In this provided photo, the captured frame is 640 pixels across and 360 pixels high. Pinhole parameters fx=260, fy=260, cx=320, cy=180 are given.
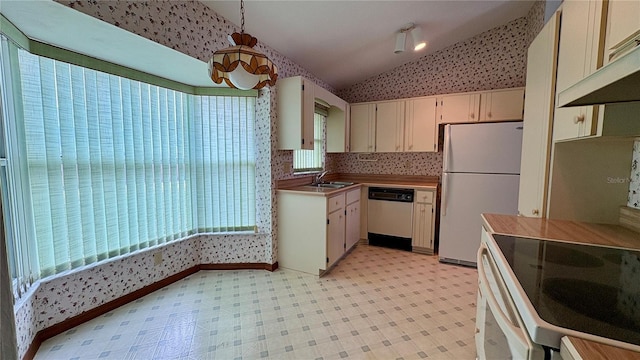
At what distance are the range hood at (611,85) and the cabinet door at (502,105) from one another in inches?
97.0

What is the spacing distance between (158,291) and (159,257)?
314 mm

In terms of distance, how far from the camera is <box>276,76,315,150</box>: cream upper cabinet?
2771mm

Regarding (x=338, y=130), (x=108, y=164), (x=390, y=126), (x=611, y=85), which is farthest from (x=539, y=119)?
(x=108, y=164)

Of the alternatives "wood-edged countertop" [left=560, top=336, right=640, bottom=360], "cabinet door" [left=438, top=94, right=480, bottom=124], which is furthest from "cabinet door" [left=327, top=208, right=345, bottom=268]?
"wood-edged countertop" [left=560, top=336, right=640, bottom=360]

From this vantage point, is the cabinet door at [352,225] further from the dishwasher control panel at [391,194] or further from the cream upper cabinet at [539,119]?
the cream upper cabinet at [539,119]

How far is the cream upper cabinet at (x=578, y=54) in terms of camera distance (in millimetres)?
1226

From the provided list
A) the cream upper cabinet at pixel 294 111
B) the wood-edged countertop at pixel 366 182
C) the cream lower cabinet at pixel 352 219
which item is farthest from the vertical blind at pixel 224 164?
the cream lower cabinet at pixel 352 219

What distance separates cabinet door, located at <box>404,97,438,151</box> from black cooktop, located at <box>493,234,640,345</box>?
248 centimetres

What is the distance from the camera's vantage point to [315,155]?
3.95m

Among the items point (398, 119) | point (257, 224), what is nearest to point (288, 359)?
point (257, 224)

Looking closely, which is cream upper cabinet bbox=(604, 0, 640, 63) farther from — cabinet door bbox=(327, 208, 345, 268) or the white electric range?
cabinet door bbox=(327, 208, 345, 268)

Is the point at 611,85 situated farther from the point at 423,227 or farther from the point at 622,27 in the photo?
the point at 423,227

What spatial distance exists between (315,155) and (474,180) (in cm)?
212

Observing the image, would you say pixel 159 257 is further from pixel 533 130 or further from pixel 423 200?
pixel 533 130
